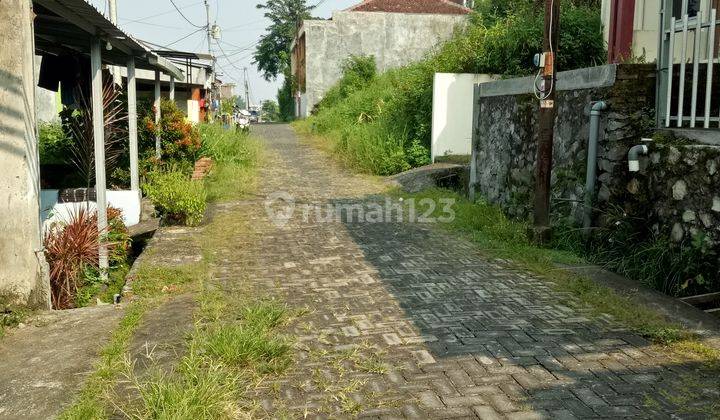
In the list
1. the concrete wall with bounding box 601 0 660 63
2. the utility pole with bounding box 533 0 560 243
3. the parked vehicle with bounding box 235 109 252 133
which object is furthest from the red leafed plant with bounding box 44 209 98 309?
the parked vehicle with bounding box 235 109 252 133

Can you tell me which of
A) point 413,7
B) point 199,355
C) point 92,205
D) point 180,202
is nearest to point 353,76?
point 413,7

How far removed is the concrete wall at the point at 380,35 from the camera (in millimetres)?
28922

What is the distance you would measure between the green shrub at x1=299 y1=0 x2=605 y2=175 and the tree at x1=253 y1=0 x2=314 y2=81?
38.0m

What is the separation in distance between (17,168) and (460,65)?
37.6 feet

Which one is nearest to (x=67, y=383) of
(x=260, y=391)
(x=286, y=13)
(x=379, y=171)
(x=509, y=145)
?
(x=260, y=391)

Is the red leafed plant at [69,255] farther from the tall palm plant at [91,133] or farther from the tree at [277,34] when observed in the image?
the tree at [277,34]

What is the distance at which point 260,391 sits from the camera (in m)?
3.57

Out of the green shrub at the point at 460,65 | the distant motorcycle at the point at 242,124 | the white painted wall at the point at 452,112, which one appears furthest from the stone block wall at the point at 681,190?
the distant motorcycle at the point at 242,124

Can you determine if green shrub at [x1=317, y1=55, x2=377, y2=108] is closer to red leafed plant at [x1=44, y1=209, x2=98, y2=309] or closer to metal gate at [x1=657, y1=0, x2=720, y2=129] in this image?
red leafed plant at [x1=44, y1=209, x2=98, y2=309]

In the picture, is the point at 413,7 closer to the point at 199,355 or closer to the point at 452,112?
the point at 452,112

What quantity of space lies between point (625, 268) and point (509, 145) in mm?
3502

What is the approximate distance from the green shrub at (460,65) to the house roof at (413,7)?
45.6ft

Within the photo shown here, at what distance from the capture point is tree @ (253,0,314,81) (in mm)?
55469

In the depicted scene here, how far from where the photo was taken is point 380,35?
29.0 meters
